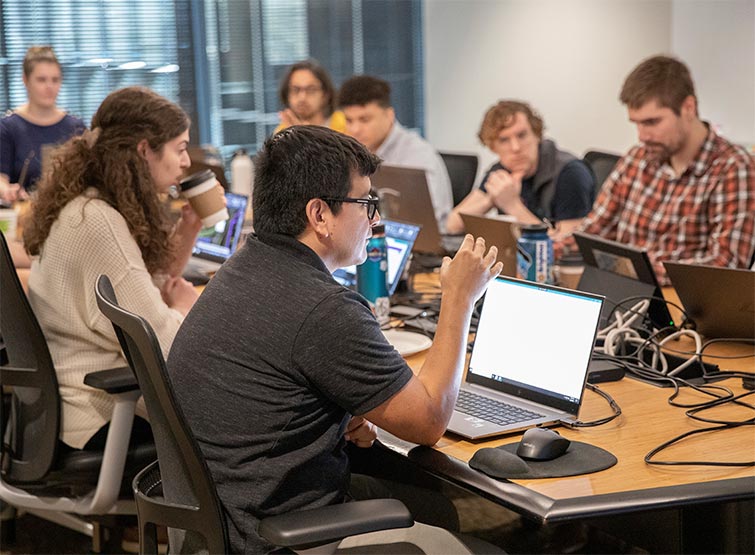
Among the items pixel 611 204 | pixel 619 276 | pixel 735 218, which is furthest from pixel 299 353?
→ pixel 611 204

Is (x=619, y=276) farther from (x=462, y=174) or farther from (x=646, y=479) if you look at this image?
(x=462, y=174)

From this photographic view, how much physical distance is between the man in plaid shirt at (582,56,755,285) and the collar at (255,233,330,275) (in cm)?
148

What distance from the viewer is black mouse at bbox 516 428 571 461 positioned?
1.60m

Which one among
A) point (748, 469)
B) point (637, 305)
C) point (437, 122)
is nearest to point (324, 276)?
point (748, 469)

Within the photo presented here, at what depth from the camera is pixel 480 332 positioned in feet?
6.60

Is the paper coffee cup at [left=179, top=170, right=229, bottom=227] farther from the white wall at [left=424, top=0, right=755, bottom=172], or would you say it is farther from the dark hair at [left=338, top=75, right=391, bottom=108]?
the white wall at [left=424, top=0, right=755, bottom=172]

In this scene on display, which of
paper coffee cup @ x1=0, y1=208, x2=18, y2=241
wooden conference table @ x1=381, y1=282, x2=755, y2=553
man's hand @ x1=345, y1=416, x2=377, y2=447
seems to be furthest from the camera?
paper coffee cup @ x1=0, y1=208, x2=18, y2=241

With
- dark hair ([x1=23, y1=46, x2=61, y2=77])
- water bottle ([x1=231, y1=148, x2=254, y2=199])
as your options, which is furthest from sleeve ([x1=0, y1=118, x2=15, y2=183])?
water bottle ([x1=231, y1=148, x2=254, y2=199])

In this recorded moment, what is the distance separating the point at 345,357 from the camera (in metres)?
1.58

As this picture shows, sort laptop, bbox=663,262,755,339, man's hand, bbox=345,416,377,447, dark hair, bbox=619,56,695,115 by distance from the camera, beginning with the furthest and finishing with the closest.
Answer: dark hair, bbox=619,56,695,115, laptop, bbox=663,262,755,339, man's hand, bbox=345,416,377,447

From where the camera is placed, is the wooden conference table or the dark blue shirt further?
the dark blue shirt

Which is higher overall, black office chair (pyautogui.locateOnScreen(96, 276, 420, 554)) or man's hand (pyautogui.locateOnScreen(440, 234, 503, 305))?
man's hand (pyautogui.locateOnScreen(440, 234, 503, 305))

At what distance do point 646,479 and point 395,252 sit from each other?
1.39 metres

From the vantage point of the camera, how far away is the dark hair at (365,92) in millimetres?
4191
